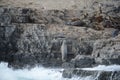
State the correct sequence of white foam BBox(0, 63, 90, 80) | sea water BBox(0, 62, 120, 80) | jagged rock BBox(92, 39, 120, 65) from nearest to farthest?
sea water BBox(0, 62, 120, 80)
white foam BBox(0, 63, 90, 80)
jagged rock BBox(92, 39, 120, 65)

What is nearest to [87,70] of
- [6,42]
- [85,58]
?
[85,58]

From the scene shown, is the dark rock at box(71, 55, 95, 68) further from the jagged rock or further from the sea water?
the sea water

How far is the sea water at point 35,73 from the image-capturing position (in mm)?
24234

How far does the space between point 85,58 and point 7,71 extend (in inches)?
177

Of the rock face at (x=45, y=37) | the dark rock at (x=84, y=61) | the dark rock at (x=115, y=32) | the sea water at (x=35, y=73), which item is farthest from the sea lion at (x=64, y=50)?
the dark rock at (x=115, y=32)

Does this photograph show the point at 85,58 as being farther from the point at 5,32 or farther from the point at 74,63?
the point at 5,32

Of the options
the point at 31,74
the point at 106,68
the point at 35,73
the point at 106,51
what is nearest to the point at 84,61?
the point at 106,51

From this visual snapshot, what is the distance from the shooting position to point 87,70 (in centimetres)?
2305

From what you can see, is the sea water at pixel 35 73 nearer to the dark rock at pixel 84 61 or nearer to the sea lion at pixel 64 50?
the dark rock at pixel 84 61

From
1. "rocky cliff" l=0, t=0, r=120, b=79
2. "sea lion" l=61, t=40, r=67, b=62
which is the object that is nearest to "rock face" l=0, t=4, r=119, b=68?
"rocky cliff" l=0, t=0, r=120, b=79

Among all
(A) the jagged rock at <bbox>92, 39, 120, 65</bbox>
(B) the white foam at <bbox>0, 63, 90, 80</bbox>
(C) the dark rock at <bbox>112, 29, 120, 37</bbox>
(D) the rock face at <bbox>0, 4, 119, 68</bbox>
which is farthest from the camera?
(C) the dark rock at <bbox>112, 29, 120, 37</bbox>

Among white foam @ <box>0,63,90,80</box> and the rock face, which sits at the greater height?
the rock face

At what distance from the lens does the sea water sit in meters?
24.2

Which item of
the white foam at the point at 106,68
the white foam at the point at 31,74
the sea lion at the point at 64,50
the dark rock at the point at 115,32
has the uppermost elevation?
the dark rock at the point at 115,32
